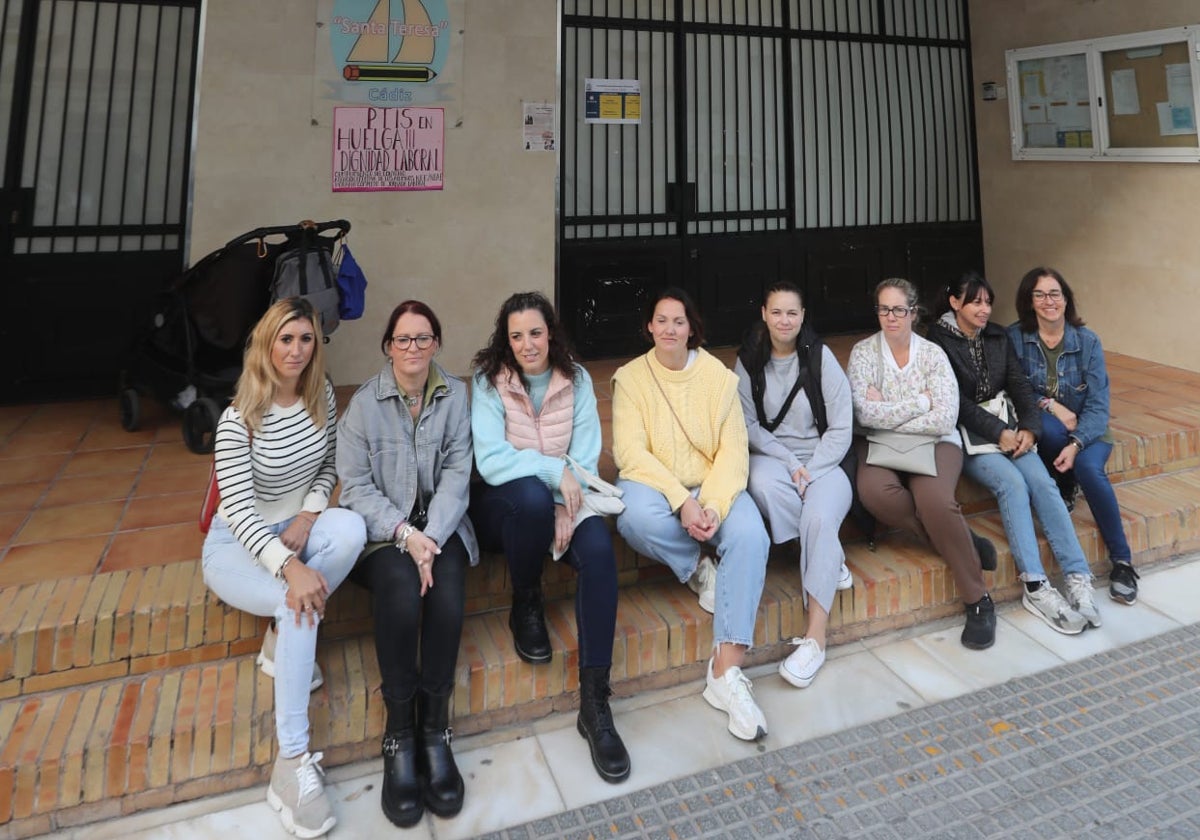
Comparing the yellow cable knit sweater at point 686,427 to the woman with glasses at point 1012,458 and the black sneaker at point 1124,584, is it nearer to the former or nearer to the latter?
the woman with glasses at point 1012,458

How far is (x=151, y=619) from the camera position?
2195 millimetres

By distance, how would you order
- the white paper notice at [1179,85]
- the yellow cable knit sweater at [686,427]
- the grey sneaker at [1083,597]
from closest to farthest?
the yellow cable knit sweater at [686,427] → the grey sneaker at [1083,597] → the white paper notice at [1179,85]

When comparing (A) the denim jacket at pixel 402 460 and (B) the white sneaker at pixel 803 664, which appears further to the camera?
(B) the white sneaker at pixel 803 664

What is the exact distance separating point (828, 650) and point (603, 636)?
0.92 metres

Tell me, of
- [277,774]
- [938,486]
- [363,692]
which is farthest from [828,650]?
[277,774]

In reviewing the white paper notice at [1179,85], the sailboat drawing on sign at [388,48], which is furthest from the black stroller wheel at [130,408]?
the white paper notice at [1179,85]

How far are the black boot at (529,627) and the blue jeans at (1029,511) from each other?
1.80 m

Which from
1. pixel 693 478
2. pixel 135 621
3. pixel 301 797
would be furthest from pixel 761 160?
pixel 301 797

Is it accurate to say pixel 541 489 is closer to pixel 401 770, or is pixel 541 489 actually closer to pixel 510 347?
pixel 510 347

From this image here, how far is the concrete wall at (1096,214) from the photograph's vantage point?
4672 millimetres

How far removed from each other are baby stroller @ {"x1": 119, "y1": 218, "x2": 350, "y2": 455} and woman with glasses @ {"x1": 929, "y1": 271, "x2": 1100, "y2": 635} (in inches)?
111

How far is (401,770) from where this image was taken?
6.52ft

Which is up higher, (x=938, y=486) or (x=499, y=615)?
(x=938, y=486)

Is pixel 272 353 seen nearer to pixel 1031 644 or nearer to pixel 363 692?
pixel 363 692
